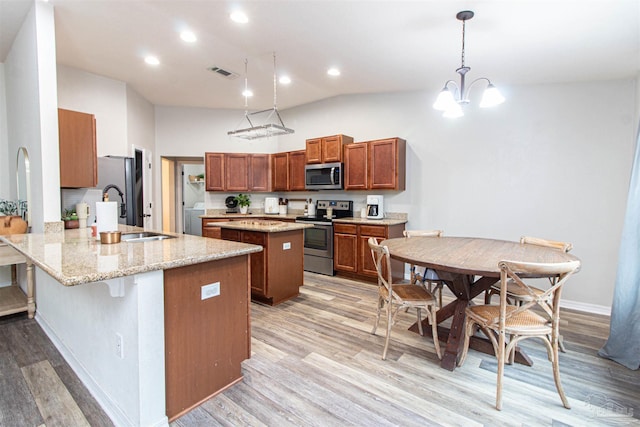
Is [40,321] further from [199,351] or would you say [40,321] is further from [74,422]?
[199,351]

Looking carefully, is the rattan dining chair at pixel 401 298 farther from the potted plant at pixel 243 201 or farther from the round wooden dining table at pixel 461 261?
the potted plant at pixel 243 201

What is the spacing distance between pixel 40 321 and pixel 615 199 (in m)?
5.86

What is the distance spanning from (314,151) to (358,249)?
5.97 feet

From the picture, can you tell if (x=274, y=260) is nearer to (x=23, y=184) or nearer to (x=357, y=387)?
(x=357, y=387)

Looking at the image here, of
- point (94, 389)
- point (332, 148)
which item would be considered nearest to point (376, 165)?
point (332, 148)

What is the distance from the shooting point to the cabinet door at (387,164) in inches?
176

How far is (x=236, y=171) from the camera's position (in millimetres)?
6043

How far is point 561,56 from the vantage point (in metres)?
2.99

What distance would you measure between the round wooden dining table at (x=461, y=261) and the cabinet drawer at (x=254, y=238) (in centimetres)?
144

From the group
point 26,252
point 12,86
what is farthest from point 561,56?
point 12,86

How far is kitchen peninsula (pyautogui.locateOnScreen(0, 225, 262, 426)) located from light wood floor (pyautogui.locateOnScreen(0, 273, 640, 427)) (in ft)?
0.46

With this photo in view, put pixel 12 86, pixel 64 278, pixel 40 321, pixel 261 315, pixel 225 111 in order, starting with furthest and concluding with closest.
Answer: pixel 225 111 → pixel 12 86 → pixel 261 315 → pixel 40 321 → pixel 64 278

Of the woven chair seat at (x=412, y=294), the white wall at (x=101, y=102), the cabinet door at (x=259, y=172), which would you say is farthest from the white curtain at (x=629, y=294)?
the white wall at (x=101, y=102)

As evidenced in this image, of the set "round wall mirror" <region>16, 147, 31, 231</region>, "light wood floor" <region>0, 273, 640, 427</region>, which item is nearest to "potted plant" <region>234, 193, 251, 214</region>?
"round wall mirror" <region>16, 147, 31, 231</region>
